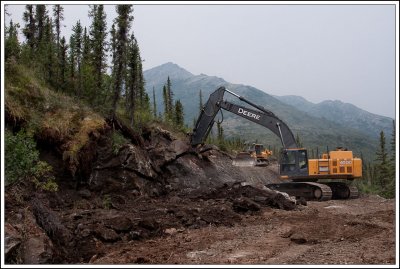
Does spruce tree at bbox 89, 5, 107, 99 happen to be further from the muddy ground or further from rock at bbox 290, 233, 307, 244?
rock at bbox 290, 233, 307, 244

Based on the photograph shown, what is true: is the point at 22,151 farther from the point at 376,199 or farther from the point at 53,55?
the point at 53,55

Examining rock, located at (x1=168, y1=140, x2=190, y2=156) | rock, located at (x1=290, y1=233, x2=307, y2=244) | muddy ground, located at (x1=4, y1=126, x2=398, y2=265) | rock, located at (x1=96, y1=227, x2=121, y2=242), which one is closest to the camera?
muddy ground, located at (x1=4, y1=126, x2=398, y2=265)

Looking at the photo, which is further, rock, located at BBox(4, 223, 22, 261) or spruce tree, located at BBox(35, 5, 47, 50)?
spruce tree, located at BBox(35, 5, 47, 50)

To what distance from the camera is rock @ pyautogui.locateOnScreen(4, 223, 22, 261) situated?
7325 mm

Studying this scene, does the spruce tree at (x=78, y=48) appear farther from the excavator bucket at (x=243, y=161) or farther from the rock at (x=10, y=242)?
the rock at (x=10, y=242)

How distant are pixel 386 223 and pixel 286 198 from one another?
4654 millimetres

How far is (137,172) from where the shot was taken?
53.4 ft

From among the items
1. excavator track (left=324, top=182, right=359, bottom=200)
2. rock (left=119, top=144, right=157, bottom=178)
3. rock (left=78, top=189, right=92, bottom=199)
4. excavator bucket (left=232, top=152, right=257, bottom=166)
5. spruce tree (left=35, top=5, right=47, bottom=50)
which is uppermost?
spruce tree (left=35, top=5, right=47, bottom=50)

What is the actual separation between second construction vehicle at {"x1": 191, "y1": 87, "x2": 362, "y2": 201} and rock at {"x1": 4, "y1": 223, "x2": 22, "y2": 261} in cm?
1440

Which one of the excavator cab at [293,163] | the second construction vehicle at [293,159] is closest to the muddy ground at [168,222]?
the second construction vehicle at [293,159]

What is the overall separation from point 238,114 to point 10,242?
616 inches

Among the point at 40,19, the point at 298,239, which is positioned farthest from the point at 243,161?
the point at 40,19

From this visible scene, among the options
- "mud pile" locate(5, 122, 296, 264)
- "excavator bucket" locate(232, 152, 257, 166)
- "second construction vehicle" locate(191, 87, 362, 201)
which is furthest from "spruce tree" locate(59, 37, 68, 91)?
"excavator bucket" locate(232, 152, 257, 166)

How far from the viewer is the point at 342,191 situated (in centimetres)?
2275
